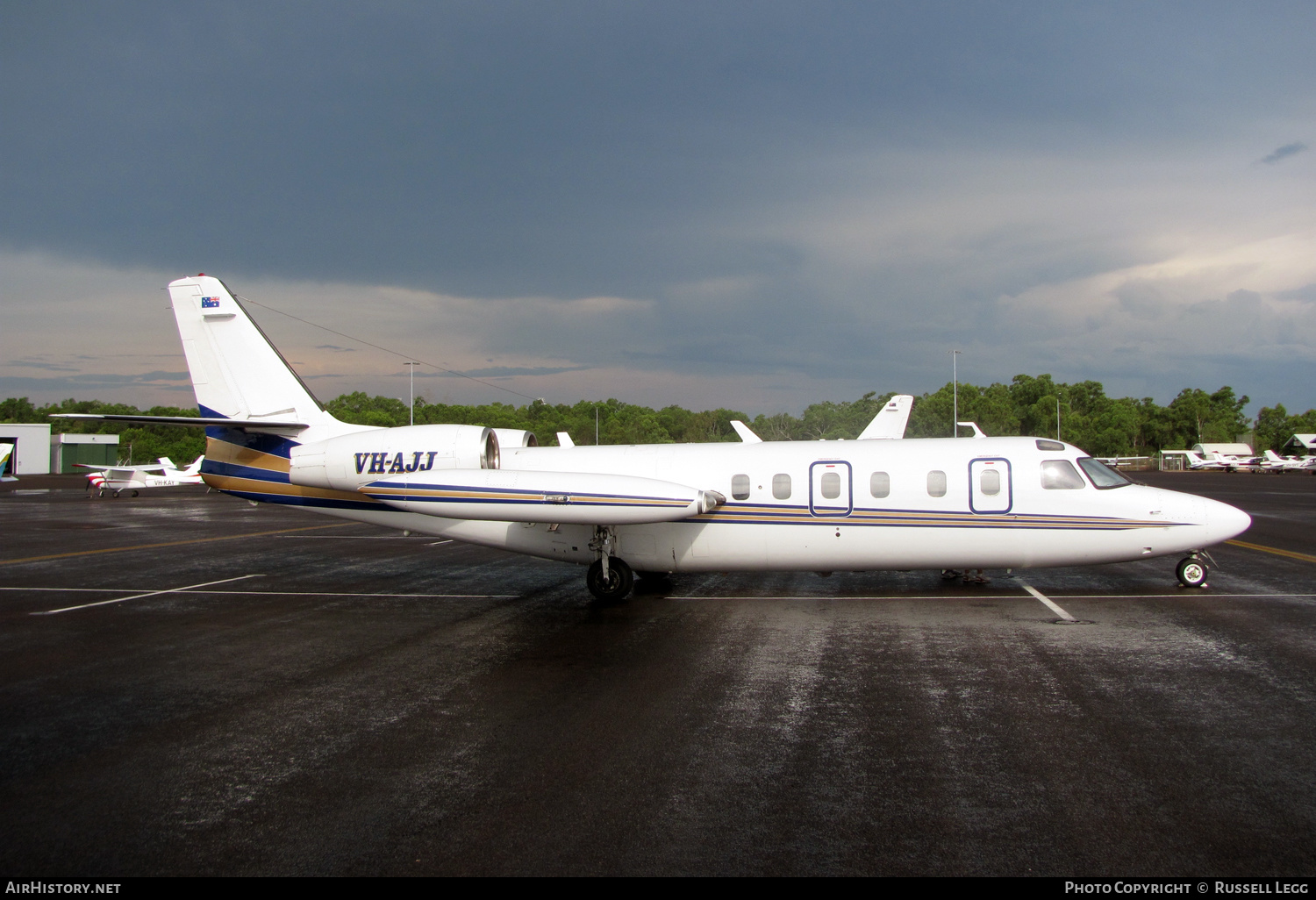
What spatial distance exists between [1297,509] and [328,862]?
36.6 meters

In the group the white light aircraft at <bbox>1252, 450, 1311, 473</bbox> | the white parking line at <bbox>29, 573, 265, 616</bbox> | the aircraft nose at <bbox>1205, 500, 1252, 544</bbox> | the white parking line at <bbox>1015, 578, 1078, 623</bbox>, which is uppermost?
the white light aircraft at <bbox>1252, 450, 1311, 473</bbox>

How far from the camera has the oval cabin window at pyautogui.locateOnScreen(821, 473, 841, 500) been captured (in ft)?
40.1

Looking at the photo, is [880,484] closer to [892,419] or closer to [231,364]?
[231,364]

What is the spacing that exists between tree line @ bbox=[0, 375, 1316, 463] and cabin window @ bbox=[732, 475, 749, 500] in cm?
7501

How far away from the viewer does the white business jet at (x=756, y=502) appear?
11.6 metres

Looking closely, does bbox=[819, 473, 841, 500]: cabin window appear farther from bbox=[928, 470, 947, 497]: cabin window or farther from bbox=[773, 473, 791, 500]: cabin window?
bbox=[928, 470, 947, 497]: cabin window

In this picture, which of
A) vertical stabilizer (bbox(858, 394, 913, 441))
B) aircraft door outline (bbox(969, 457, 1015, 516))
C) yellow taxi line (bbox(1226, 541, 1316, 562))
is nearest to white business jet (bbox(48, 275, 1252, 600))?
aircraft door outline (bbox(969, 457, 1015, 516))

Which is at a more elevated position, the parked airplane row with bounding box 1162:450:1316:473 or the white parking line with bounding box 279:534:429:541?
the parked airplane row with bounding box 1162:450:1316:473

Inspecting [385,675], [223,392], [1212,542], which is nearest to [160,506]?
[223,392]

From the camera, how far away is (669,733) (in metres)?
6.54

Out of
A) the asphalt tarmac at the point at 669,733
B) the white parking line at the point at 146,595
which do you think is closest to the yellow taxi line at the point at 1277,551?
the asphalt tarmac at the point at 669,733

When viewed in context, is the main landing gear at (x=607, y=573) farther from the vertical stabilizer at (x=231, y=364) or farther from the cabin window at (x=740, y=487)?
the vertical stabilizer at (x=231, y=364)

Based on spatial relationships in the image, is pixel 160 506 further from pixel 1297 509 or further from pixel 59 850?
pixel 1297 509

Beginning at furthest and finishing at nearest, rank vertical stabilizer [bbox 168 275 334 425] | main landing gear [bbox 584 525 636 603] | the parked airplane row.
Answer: the parked airplane row, vertical stabilizer [bbox 168 275 334 425], main landing gear [bbox 584 525 636 603]
